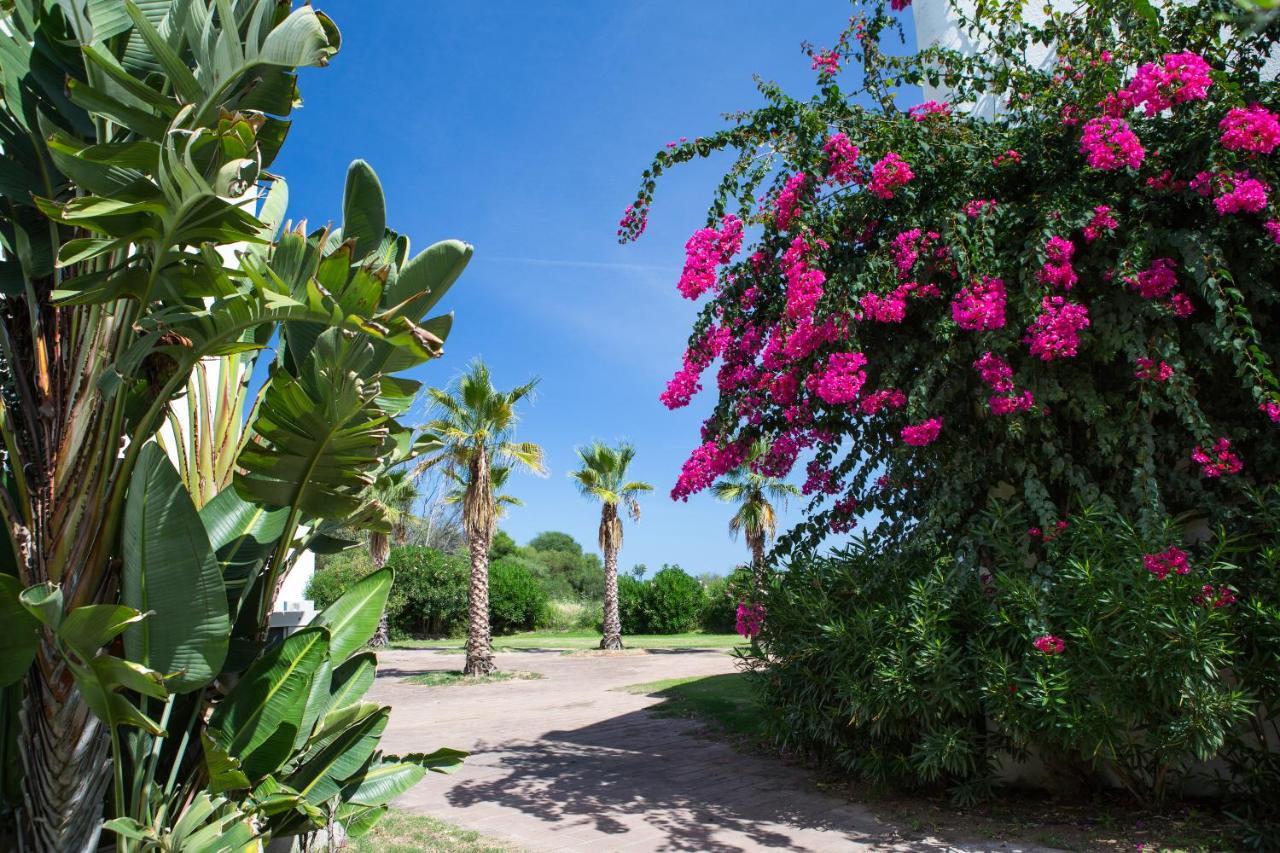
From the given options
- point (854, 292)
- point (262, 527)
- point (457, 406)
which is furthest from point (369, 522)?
point (457, 406)

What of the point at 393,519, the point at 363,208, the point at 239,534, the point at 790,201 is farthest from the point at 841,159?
the point at 393,519

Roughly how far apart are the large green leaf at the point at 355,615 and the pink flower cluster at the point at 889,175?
5077mm

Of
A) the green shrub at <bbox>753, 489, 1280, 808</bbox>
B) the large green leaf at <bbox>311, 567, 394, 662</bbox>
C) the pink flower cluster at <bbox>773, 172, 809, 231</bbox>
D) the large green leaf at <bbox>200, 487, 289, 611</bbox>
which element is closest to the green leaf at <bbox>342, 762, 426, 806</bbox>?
the large green leaf at <bbox>311, 567, 394, 662</bbox>

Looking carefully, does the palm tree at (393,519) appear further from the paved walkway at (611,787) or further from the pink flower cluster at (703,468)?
the pink flower cluster at (703,468)

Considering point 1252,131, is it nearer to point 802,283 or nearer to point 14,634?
point 802,283

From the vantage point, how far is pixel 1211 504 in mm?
5891

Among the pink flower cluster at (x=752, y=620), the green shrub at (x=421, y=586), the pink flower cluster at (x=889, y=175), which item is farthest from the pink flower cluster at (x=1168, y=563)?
the green shrub at (x=421, y=586)

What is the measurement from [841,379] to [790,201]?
6.26 ft

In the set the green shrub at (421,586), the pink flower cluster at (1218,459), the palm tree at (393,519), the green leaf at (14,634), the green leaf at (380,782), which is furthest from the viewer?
the green shrub at (421,586)

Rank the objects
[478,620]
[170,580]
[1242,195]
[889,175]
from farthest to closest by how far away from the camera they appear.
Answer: [478,620] < [889,175] < [1242,195] < [170,580]

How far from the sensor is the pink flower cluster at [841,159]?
6.84 m

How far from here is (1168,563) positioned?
5.01 m

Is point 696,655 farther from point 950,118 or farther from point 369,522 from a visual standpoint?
point 369,522

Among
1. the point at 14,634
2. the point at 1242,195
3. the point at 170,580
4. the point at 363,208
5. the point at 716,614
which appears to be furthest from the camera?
the point at 716,614
